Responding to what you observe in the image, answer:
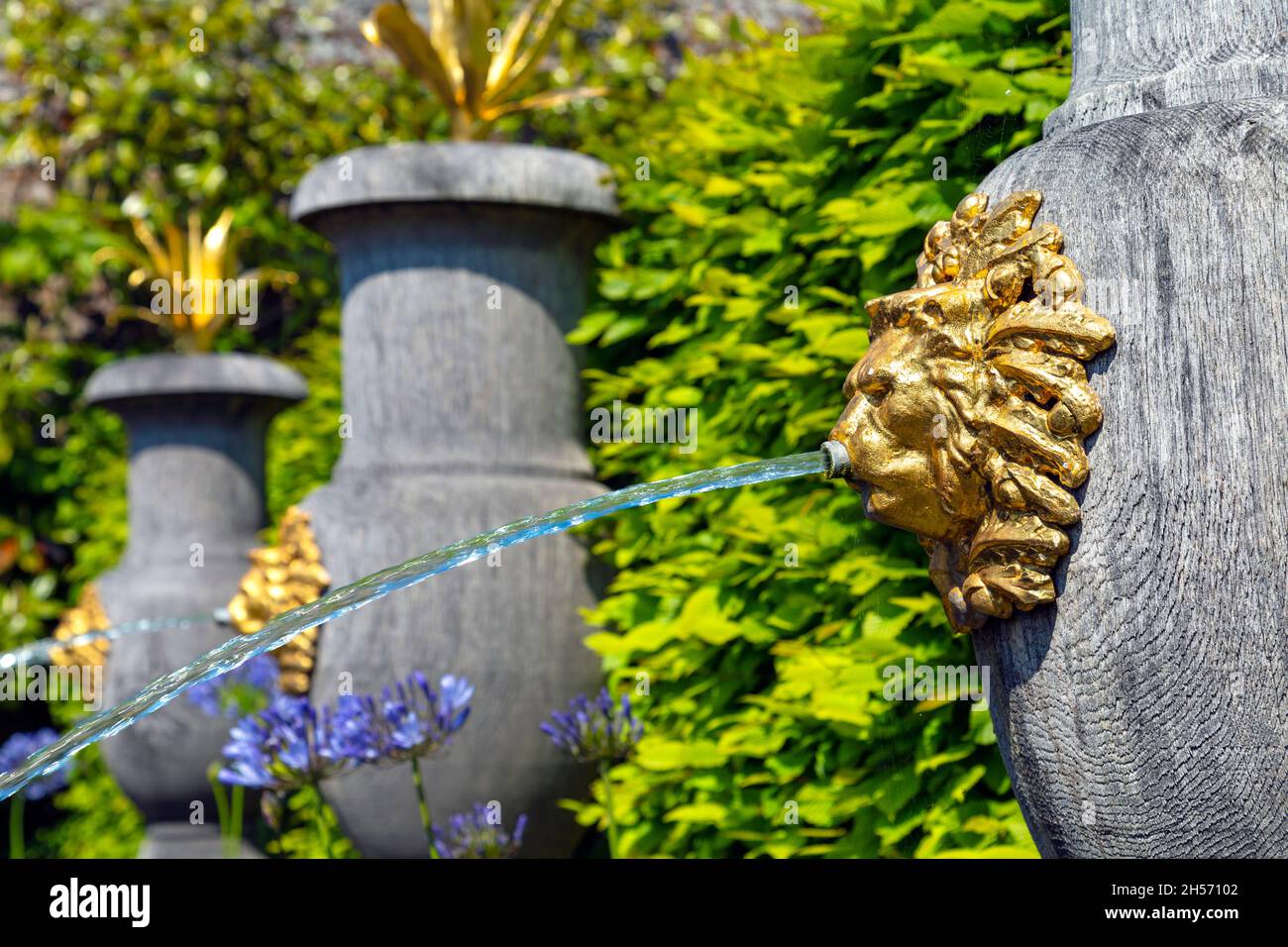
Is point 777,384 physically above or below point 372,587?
above

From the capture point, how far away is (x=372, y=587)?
1.88 metres

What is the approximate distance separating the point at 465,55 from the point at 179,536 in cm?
182

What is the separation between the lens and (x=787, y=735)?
2.47 m

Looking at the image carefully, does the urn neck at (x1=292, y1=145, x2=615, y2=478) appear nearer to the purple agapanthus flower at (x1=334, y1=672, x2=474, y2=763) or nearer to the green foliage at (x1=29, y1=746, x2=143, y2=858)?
the purple agapanthus flower at (x1=334, y1=672, x2=474, y2=763)

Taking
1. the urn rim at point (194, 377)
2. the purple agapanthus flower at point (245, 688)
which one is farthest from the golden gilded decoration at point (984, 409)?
the urn rim at point (194, 377)

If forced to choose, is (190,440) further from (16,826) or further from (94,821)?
(94,821)

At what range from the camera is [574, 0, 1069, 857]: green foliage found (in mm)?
2219

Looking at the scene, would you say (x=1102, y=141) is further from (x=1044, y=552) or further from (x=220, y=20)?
(x=220, y=20)

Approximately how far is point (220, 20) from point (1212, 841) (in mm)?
5203

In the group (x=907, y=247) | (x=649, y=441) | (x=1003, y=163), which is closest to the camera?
(x=1003, y=163)

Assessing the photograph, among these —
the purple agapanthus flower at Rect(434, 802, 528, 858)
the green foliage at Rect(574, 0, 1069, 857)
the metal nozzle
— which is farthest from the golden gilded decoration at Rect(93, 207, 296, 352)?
the metal nozzle

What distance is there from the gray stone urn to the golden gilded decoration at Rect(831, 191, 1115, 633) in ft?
9.92

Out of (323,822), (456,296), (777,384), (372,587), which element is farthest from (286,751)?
(456,296)
